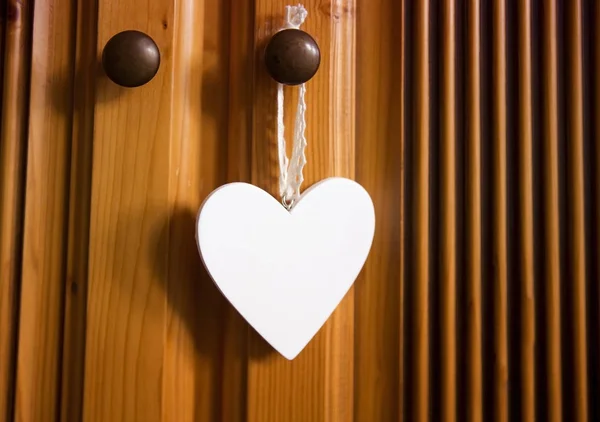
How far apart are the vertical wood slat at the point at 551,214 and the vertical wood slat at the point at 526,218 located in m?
0.02

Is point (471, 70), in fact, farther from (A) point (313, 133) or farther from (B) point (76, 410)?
(B) point (76, 410)

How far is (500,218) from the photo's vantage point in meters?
0.46

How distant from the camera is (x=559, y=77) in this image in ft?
1.62

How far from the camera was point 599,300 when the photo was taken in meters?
0.48

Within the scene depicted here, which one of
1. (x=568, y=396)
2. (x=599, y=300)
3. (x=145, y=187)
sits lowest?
(x=568, y=396)

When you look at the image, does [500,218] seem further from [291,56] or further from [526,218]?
[291,56]

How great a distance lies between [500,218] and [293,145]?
25cm

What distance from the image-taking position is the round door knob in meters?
0.36

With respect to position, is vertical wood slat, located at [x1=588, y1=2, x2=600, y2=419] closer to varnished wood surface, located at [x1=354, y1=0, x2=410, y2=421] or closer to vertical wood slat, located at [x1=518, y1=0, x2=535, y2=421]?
vertical wood slat, located at [x1=518, y1=0, x2=535, y2=421]

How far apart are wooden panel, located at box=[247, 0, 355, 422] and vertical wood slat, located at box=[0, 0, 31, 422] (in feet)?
0.78

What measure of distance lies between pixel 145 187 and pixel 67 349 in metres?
0.18

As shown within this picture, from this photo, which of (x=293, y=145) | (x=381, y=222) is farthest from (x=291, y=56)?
(x=381, y=222)

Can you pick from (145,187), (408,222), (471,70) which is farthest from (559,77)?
(145,187)

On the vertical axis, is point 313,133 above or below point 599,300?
above
